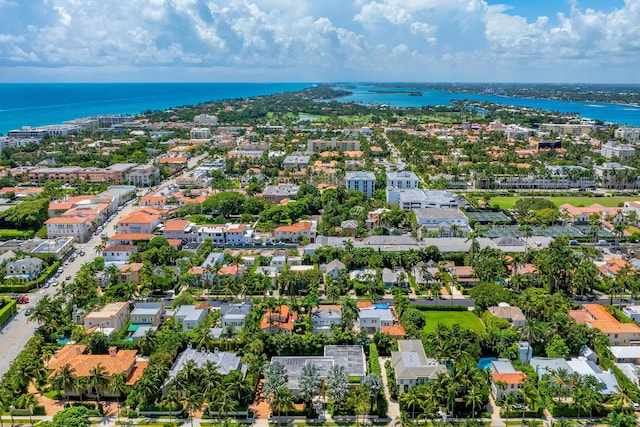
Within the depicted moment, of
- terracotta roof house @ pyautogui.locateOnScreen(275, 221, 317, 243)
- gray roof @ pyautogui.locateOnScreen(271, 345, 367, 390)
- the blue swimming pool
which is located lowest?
terracotta roof house @ pyautogui.locateOnScreen(275, 221, 317, 243)

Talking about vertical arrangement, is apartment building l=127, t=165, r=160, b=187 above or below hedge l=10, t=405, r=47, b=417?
below

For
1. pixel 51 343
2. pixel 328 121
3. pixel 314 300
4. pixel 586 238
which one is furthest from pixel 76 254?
pixel 328 121

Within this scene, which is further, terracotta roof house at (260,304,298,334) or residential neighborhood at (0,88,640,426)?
terracotta roof house at (260,304,298,334)

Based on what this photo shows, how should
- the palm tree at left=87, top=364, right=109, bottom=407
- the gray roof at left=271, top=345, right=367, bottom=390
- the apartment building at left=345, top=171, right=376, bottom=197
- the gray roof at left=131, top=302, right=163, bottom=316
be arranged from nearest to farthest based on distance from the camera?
the palm tree at left=87, top=364, right=109, bottom=407 → the gray roof at left=271, top=345, right=367, bottom=390 → the gray roof at left=131, top=302, right=163, bottom=316 → the apartment building at left=345, top=171, right=376, bottom=197

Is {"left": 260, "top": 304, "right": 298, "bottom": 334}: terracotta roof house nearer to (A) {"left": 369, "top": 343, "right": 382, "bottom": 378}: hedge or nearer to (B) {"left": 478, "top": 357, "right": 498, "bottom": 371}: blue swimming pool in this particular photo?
(A) {"left": 369, "top": 343, "right": 382, "bottom": 378}: hedge

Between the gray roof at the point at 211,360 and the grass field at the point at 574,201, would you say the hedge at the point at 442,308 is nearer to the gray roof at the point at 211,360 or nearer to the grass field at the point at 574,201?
the gray roof at the point at 211,360

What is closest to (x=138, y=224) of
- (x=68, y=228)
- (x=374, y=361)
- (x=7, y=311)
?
(x=68, y=228)

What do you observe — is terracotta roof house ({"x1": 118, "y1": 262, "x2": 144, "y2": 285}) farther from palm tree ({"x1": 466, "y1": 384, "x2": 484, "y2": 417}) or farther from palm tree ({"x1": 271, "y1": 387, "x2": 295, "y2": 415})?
palm tree ({"x1": 466, "y1": 384, "x2": 484, "y2": 417})

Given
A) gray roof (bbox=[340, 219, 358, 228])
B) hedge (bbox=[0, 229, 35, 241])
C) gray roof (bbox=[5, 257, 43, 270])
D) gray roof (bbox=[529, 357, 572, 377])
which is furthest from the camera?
hedge (bbox=[0, 229, 35, 241])

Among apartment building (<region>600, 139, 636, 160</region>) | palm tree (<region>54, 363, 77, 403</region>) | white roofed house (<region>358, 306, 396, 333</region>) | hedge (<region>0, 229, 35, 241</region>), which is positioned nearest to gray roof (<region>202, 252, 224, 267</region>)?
white roofed house (<region>358, 306, 396, 333</region>)
